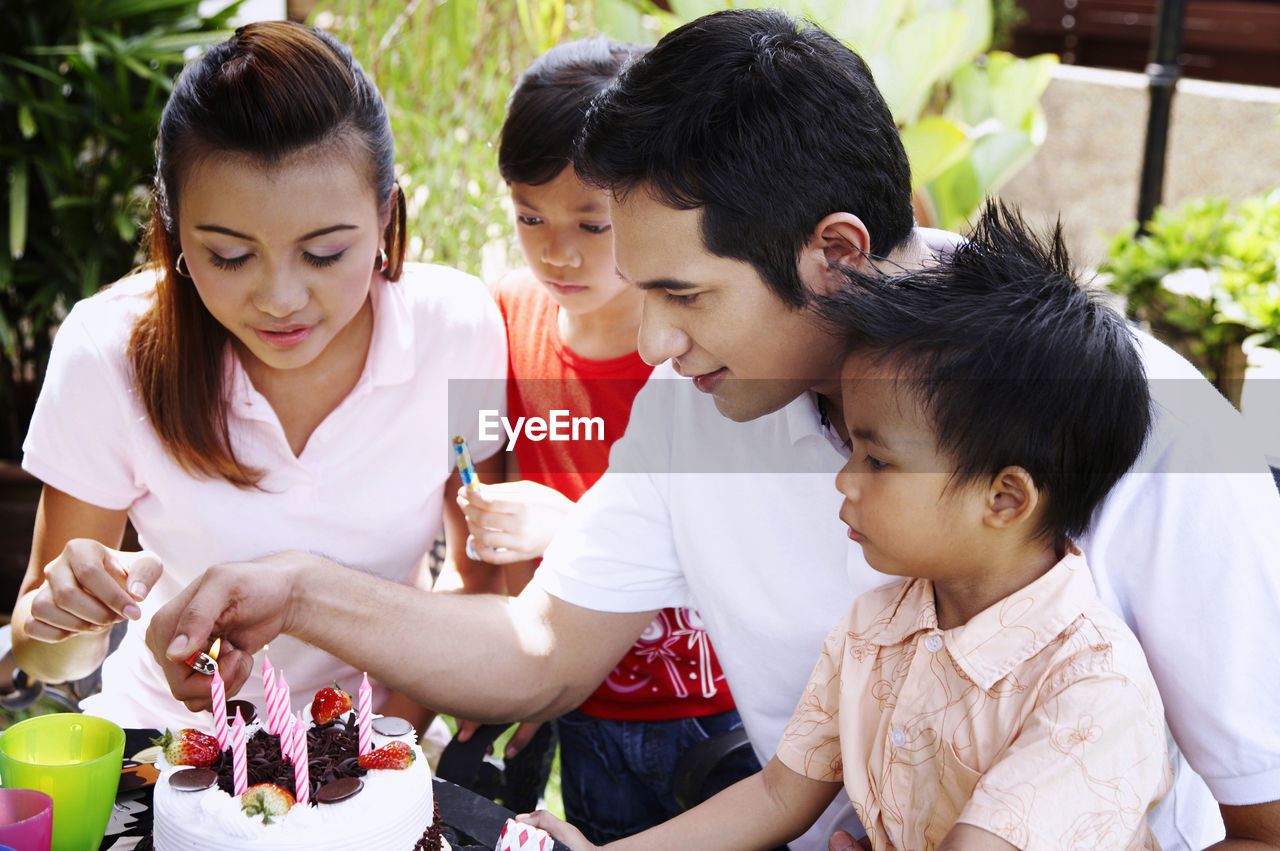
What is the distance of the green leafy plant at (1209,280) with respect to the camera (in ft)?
12.5

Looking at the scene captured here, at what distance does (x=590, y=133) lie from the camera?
1.55 m

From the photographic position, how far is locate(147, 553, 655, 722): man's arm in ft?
5.15

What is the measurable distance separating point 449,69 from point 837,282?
2.39 metres

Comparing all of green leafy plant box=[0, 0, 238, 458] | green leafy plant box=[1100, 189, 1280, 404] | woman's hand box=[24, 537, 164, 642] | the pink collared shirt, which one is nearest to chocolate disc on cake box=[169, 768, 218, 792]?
woman's hand box=[24, 537, 164, 642]

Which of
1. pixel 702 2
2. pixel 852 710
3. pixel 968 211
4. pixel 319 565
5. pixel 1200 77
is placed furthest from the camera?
pixel 1200 77

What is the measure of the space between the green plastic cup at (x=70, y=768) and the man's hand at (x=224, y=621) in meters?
0.14

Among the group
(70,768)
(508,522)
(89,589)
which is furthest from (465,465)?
(70,768)

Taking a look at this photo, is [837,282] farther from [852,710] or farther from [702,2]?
[702,2]

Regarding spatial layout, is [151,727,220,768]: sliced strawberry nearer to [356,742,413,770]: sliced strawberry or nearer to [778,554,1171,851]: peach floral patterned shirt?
[356,742,413,770]: sliced strawberry

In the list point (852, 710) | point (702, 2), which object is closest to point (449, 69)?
point (702, 2)

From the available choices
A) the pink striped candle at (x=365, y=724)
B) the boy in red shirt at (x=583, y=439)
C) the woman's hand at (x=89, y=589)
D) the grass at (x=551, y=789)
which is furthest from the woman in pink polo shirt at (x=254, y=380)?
the grass at (x=551, y=789)

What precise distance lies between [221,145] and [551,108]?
55 cm

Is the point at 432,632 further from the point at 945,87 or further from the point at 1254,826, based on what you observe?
the point at 945,87

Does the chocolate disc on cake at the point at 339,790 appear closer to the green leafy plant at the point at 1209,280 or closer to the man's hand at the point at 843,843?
the man's hand at the point at 843,843
